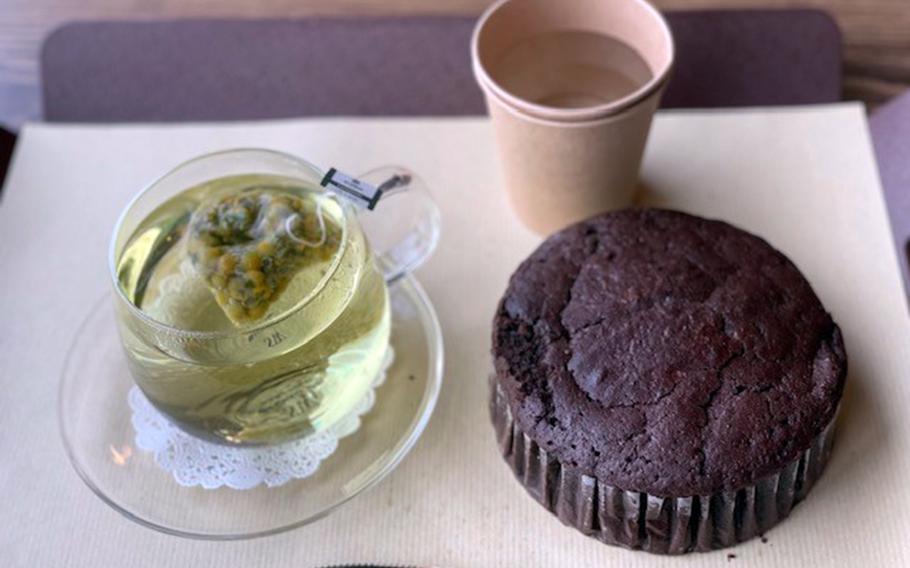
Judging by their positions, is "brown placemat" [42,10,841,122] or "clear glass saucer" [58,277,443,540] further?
"brown placemat" [42,10,841,122]

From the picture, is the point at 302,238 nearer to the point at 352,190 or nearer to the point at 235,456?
the point at 352,190

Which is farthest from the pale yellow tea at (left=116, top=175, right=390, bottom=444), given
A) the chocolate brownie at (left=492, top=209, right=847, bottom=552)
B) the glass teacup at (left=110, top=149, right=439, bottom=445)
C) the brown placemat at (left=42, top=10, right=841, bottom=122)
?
the brown placemat at (left=42, top=10, right=841, bottom=122)

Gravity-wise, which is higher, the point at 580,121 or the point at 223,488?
the point at 580,121

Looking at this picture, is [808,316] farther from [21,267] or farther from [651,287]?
[21,267]

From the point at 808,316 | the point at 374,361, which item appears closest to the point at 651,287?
the point at 808,316

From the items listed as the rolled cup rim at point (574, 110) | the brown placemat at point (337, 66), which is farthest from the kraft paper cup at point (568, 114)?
the brown placemat at point (337, 66)

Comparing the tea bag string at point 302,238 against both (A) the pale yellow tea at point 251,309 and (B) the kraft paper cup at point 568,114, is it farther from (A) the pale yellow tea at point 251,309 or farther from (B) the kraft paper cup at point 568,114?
(B) the kraft paper cup at point 568,114

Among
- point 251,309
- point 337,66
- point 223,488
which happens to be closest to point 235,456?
point 223,488

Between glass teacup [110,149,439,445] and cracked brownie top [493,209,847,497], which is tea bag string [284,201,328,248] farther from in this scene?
cracked brownie top [493,209,847,497]
